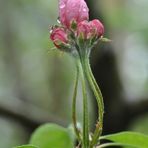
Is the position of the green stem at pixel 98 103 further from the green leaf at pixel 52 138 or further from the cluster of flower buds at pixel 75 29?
the green leaf at pixel 52 138

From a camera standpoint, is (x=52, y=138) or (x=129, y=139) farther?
(x=52, y=138)

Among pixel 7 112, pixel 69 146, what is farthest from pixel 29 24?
pixel 69 146

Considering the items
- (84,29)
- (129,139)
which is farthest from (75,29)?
(129,139)

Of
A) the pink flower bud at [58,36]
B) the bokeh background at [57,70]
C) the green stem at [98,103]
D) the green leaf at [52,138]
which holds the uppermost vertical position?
the pink flower bud at [58,36]

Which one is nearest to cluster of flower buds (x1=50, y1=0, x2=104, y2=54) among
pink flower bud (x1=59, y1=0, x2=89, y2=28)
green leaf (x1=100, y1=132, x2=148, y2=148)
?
pink flower bud (x1=59, y1=0, x2=89, y2=28)

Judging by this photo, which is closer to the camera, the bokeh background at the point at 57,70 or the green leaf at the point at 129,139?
the green leaf at the point at 129,139

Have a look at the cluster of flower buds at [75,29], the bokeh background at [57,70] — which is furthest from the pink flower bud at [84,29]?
the bokeh background at [57,70]

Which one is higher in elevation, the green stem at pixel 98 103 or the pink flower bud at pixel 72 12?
the pink flower bud at pixel 72 12

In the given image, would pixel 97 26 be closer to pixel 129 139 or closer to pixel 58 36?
pixel 58 36
